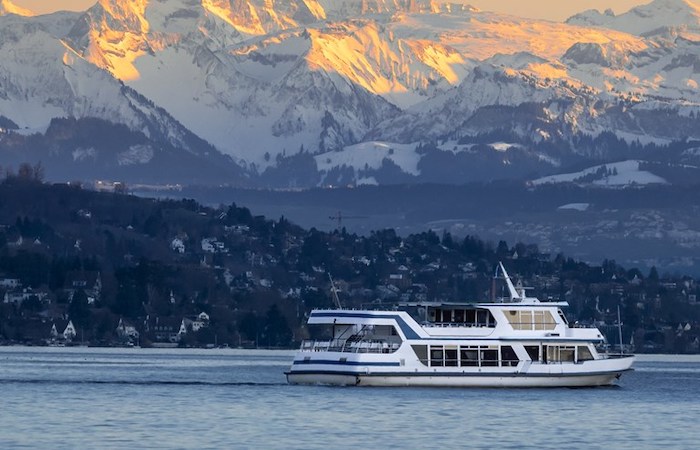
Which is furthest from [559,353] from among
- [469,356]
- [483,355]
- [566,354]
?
[469,356]

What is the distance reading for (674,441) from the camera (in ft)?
465

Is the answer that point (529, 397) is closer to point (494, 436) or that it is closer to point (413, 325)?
point (413, 325)

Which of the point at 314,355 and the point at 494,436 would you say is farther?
the point at 314,355

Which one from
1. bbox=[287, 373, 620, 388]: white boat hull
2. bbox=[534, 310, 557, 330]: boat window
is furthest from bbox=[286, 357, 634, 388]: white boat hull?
bbox=[534, 310, 557, 330]: boat window

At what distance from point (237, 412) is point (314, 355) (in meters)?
24.1

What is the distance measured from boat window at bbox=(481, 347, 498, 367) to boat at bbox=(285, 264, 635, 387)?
0.22 ft

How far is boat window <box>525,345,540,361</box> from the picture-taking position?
598 ft

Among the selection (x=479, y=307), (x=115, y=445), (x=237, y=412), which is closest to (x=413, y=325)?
(x=479, y=307)

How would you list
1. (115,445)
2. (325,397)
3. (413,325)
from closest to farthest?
(115,445)
(325,397)
(413,325)

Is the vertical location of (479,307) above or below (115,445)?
above

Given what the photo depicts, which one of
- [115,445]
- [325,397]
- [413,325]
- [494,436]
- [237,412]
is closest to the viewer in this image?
[115,445]

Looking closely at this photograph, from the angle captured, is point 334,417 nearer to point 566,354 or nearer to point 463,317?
point 463,317

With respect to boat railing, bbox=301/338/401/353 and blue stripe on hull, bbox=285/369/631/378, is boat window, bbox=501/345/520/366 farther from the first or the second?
boat railing, bbox=301/338/401/353

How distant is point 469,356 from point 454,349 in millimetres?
1213
